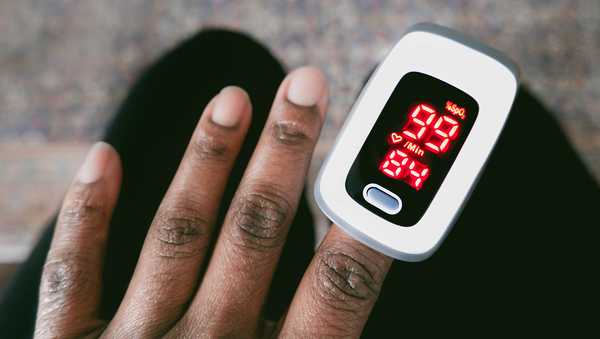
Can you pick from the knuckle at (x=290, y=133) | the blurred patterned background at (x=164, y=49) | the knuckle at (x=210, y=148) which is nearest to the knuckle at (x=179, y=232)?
the knuckle at (x=210, y=148)

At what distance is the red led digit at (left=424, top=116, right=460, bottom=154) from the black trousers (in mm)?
336

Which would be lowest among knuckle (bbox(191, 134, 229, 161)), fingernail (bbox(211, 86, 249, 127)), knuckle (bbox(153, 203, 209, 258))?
knuckle (bbox(153, 203, 209, 258))

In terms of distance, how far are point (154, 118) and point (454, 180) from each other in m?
0.70

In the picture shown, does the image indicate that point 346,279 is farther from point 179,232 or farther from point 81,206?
point 81,206

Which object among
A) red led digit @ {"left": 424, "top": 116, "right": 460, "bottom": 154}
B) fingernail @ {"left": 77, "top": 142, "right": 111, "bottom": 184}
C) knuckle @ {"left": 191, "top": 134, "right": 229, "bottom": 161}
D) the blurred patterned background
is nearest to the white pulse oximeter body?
red led digit @ {"left": 424, "top": 116, "right": 460, "bottom": 154}

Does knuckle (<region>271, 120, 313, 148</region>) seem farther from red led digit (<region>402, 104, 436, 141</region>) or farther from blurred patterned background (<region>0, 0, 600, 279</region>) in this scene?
blurred patterned background (<region>0, 0, 600, 279</region>)

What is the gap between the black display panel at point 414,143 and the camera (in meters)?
0.77

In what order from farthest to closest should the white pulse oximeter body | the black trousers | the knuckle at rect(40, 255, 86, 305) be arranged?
1. the black trousers
2. the knuckle at rect(40, 255, 86, 305)
3. the white pulse oximeter body

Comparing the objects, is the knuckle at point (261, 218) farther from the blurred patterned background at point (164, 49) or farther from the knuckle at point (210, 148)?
the blurred patterned background at point (164, 49)

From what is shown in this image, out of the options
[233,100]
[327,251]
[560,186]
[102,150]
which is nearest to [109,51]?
[102,150]

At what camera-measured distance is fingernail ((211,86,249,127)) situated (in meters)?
0.87

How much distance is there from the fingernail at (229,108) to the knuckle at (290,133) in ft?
0.24

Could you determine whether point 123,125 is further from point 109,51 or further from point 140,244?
point 109,51

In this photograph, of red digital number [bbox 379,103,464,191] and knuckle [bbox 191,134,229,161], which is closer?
red digital number [bbox 379,103,464,191]
